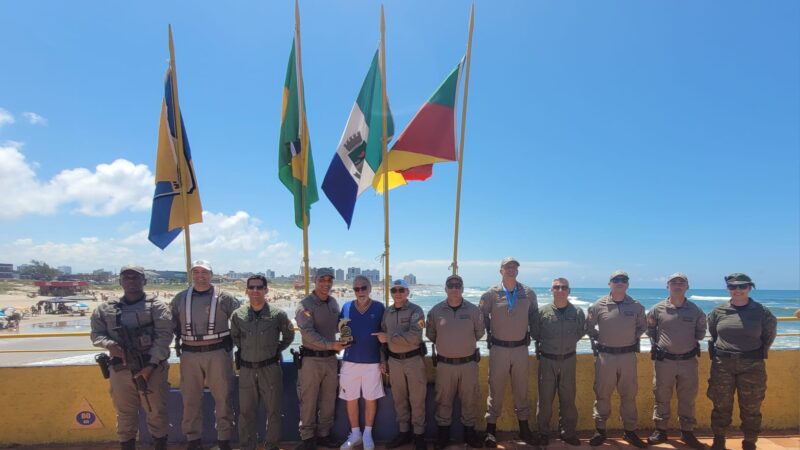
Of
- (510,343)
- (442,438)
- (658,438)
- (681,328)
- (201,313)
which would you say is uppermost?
(201,313)

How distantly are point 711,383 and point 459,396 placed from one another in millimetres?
2785

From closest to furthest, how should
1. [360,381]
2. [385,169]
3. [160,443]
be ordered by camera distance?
[160,443] < [360,381] < [385,169]

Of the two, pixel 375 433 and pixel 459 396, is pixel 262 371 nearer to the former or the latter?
pixel 375 433

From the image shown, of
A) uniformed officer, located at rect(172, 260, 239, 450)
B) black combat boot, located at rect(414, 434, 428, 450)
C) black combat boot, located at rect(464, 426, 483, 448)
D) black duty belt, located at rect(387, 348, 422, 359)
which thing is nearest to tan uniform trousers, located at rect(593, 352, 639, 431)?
black combat boot, located at rect(464, 426, 483, 448)

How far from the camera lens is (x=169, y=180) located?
16.9 feet

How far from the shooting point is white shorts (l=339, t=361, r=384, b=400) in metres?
4.11

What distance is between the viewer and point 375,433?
4.39 m

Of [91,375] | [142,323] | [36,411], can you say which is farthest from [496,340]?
[36,411]

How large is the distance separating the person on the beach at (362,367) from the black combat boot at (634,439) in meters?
2.77

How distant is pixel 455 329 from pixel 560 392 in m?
1.41

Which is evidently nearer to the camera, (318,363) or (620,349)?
(318,363)

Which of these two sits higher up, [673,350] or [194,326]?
[194,326]

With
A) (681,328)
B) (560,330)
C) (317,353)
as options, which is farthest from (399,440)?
(681,328)

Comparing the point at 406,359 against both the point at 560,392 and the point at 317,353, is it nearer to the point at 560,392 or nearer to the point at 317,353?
the point at 317,353
